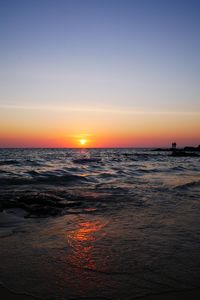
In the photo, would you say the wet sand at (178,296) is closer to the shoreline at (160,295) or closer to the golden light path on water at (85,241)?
the shoreline at (160,295)

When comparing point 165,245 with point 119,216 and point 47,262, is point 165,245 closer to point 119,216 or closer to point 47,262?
point 47,262

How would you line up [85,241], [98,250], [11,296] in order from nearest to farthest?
1. [11,296]
2. [98,250]
3. [85,241]

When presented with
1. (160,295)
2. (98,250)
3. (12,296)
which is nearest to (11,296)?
(12,296)

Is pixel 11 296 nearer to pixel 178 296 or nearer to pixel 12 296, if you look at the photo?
pixel 12 296

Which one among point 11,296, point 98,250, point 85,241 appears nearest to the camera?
point 11,296

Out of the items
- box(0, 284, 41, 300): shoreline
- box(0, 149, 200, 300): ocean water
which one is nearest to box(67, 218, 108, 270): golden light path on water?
box(0, 149, 200, 300): ocean water

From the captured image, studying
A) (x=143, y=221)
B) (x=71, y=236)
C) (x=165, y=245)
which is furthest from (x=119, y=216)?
(x=165, y=245)

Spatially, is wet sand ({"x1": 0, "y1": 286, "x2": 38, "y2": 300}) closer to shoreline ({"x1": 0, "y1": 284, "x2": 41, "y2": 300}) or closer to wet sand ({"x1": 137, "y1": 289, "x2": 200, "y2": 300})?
shoreline ({"x1": 0, "y1": 284, "x2": 41, "y2": 300})

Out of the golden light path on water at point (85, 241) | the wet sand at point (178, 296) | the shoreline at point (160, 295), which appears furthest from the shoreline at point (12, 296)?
the wet sand at point (178, 296)

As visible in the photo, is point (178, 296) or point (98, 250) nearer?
point (178, 296)

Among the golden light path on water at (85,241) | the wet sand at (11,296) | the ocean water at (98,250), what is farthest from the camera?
the golden light path on water at (85,241)

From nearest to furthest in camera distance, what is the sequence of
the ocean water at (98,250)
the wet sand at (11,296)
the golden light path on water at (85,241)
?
the wet sand at (11,296) < the ocean water at (98,250) < the golden light path on water at (85,241)

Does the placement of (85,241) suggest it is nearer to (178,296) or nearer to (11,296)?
(11,296)

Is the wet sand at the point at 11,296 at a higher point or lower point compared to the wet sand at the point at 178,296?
higher
